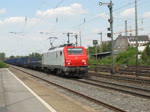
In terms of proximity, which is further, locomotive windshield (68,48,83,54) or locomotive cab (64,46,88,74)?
locomotive windshield (68,48,83,54)

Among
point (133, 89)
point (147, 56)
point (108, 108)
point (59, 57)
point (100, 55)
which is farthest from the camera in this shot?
point (100, 55)

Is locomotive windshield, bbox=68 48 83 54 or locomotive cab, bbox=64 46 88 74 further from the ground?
locomotive windshield, bbox=68 48 83 54

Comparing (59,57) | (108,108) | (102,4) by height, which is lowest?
(108,108)

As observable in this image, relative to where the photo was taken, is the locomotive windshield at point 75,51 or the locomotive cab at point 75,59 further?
the locomotive windshield at point 75,51

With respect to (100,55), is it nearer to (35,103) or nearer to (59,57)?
(59,57)

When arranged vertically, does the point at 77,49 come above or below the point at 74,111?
above

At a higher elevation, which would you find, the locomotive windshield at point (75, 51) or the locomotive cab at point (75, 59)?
the locomotive windshield at point (75, 51)

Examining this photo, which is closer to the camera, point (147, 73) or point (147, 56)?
point (147, 73)

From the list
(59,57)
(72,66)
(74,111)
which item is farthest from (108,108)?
(59,57)

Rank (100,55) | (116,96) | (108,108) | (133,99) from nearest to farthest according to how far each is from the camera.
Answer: (108,108)
(133,99)
(116,96)
(100,55)

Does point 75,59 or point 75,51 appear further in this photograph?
point 75,51

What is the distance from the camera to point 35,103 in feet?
33.1

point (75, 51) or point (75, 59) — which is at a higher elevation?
point (75, 51)

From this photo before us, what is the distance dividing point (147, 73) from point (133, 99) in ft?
40.3
